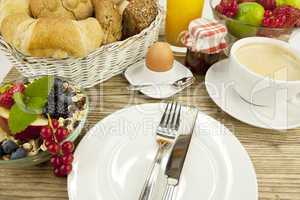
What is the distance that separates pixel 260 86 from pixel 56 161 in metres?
0.41

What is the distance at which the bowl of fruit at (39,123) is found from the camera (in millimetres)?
490

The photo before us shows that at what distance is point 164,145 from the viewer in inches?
21.8

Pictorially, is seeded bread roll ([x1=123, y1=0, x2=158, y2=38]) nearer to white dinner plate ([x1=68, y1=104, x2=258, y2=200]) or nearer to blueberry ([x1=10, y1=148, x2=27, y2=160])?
white dinner plate ([x1=68, y1=104, x2=258, y2=200])

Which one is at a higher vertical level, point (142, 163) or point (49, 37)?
point (49, 37)

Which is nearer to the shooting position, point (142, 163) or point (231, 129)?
point (142, 163)

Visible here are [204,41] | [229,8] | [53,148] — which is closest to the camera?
[53,148]

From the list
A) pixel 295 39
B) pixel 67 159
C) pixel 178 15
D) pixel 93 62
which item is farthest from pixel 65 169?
pixel 295 39

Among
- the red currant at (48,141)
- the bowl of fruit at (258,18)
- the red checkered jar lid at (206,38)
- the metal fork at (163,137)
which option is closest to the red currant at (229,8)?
the bowl of fruit at (258,18)

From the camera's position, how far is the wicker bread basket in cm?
65

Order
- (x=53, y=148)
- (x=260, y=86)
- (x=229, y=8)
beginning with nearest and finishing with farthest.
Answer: (x=53, y=148), (x=260, y=86), (x=229, y=8)

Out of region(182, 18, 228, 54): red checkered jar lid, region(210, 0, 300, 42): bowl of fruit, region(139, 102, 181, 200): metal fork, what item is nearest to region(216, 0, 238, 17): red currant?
region(210, 0, 300, 42): bowl of fruit

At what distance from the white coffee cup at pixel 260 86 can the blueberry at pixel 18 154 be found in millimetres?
439

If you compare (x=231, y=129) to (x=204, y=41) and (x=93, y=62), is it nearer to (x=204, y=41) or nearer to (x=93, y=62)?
(x=204, y=41)

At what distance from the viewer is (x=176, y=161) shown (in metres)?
0.51
